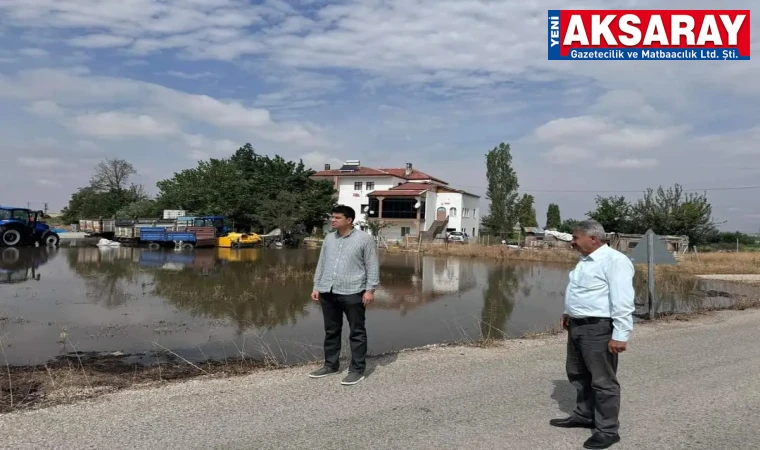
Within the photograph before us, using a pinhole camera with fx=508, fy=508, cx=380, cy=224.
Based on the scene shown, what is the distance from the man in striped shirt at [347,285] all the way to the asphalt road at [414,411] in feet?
0.89

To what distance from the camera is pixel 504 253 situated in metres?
31.7

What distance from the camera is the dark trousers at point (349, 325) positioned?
4.85m

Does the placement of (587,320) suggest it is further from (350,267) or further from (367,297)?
(350,267)

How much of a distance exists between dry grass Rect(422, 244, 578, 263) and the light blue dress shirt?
1068 inches

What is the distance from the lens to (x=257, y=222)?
139 ft

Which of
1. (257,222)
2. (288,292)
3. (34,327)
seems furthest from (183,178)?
(34,327)

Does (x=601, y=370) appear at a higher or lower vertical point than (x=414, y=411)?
higher

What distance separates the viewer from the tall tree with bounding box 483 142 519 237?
5034 cm

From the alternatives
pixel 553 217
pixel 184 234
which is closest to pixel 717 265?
pixel 184 234

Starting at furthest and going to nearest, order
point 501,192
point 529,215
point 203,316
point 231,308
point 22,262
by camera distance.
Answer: point 529,215 → point 501,192 → point 22,262 → point 231,308 → point 203,316

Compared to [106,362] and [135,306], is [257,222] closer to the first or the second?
[135,306]

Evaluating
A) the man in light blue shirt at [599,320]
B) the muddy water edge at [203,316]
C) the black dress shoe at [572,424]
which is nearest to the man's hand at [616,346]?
the man in light blue shirt at [599,320]

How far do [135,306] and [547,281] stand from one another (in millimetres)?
14422

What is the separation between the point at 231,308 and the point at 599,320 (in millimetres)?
8979
